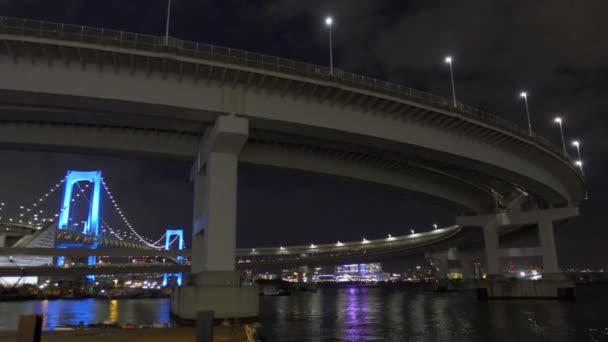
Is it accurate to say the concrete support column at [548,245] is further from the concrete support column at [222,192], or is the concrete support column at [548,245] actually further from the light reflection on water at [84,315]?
the concrete support column at [222,192]

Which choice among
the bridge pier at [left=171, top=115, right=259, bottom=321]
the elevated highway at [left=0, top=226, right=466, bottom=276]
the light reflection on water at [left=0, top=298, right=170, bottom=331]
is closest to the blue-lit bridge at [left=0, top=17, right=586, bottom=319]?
the bridge pier at [left=171, top=115, right=259, bottom=321]

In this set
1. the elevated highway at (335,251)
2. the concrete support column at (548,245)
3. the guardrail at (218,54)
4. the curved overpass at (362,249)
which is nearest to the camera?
the guardrail at (218,54)

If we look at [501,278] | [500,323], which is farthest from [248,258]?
[500,323]

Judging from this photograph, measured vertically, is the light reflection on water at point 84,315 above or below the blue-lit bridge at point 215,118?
below

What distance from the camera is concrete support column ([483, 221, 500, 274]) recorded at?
5916 centimetres

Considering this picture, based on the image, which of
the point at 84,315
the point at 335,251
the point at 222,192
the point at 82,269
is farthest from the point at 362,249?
the point at 222,192

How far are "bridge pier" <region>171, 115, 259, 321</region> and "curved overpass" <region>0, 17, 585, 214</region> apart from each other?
1.57 metres

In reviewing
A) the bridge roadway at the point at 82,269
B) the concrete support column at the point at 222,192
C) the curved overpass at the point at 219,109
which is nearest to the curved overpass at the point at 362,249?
the bridge roadway at the point at 82,269

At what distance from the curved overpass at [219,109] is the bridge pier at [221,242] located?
5.16 ft

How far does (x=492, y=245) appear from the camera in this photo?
60000 millimetres

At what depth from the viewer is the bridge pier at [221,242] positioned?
25.8 meters

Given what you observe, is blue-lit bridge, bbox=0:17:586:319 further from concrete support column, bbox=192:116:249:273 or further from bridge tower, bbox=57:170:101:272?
bridge tower, bbox=57:170:101:272

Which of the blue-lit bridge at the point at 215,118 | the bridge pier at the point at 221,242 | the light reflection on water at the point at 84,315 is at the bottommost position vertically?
the light reflection on water at the point at 84,315

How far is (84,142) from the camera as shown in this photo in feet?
100
